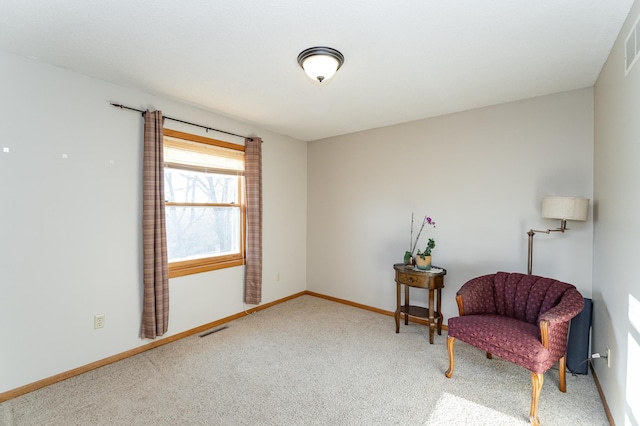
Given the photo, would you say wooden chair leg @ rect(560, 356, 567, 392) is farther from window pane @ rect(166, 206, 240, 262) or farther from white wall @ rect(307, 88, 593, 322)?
window pane @ rect(166, 206, 240, 262)

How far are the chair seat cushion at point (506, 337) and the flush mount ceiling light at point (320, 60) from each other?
7.25 ft

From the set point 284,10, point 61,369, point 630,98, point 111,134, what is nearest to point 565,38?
point 630,98

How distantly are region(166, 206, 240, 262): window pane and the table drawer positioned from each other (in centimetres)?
206

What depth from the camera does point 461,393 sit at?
2.25m

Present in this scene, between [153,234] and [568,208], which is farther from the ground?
[568,208]

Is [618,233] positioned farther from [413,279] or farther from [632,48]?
[413,279]

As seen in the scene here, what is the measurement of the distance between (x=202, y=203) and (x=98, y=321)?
148 centimetres

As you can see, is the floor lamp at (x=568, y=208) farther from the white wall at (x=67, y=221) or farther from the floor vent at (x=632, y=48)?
the white wall at (x=67, y=221)

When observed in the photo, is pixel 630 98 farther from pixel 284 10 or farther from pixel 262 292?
pixel 262 292

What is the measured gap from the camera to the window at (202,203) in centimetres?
322

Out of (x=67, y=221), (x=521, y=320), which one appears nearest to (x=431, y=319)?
(x=521, y=320)

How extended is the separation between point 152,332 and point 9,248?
1.30 metres

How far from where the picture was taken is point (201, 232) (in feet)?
11.5

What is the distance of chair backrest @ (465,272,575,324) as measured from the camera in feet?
8.00
